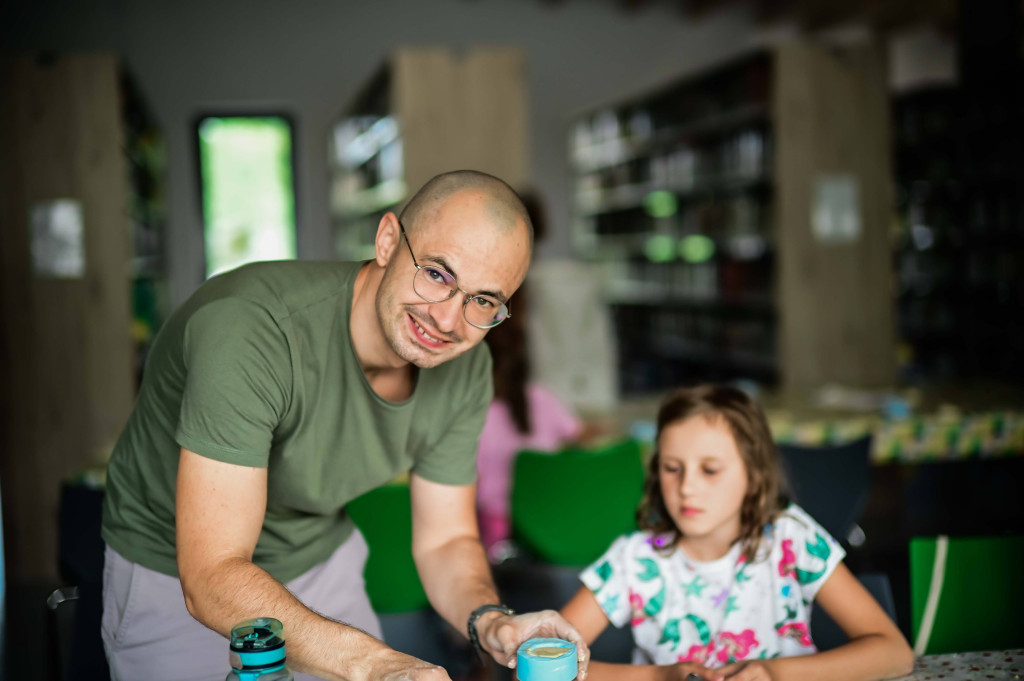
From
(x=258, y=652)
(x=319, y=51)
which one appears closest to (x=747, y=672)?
(x=258, y=652)

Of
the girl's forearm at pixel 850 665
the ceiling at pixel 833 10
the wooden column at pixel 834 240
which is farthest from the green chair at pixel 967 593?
the ceiling at pixel 833 10

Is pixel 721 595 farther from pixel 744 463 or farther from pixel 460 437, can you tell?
pixel 460 437

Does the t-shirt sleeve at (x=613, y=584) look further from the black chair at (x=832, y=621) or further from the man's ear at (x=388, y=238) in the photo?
the man's ear at (x=388, y=238)

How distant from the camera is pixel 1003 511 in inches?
155

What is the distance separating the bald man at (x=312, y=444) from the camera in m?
1.27

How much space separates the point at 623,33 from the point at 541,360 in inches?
209

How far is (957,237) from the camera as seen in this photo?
243 inches

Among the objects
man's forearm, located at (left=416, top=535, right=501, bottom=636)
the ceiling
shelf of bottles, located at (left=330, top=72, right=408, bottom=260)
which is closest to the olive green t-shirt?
man's forearm, located at (left=416, top=535, right=501, bottom=636)

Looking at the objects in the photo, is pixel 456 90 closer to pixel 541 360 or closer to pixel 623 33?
pixel 541 360

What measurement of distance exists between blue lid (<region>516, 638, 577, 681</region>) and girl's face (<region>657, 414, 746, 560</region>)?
55cm

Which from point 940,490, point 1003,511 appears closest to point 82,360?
point 940,490

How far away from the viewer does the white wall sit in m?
7.68

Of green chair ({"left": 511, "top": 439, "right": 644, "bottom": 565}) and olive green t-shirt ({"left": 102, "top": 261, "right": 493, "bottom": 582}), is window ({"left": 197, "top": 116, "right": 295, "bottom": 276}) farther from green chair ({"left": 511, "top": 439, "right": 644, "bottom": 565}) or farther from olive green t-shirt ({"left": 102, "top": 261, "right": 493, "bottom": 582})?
olive green t-shirt ({"left": 102, "top": 261, "right": 493, "bottom": 582})

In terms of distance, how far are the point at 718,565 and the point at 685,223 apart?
5076 millimetres
